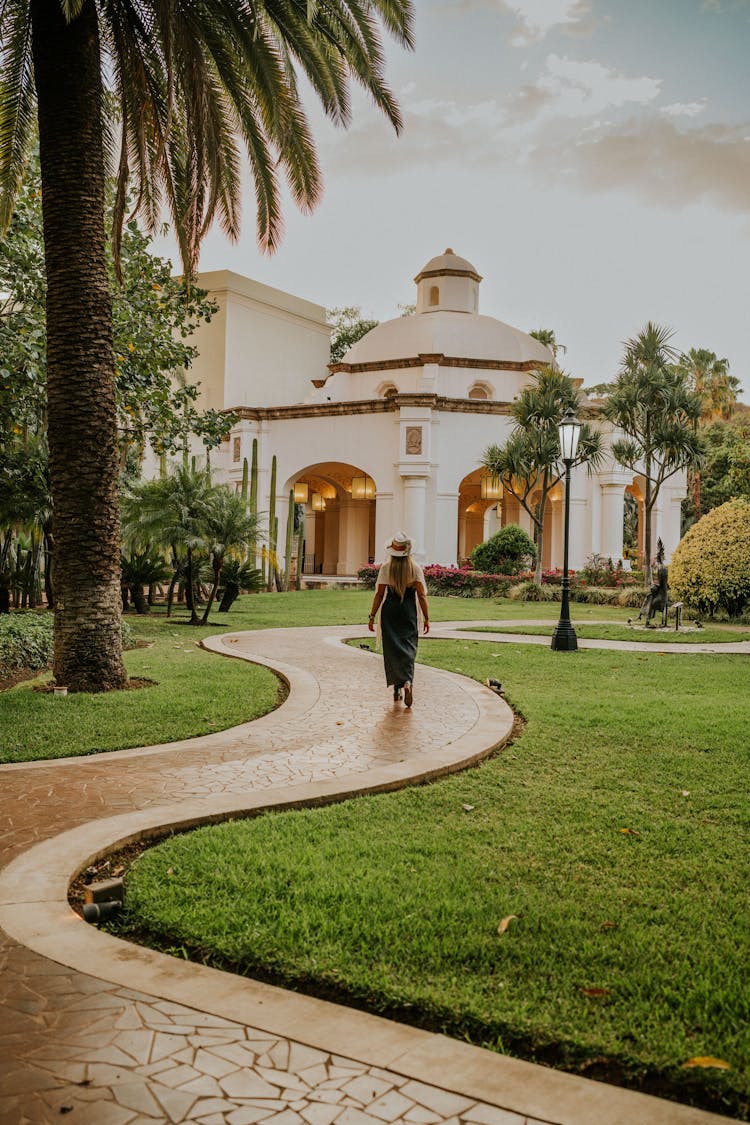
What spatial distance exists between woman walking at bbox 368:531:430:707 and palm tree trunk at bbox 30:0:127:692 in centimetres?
297

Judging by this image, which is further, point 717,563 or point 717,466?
point 717,466

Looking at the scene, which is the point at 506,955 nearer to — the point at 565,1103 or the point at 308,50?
the point at 565,1103

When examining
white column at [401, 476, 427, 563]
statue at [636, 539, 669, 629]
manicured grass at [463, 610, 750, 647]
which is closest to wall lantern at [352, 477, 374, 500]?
white column at [401, 476, 427, 563]

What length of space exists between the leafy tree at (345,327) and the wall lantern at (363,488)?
17.3m

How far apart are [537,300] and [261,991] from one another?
5102cm

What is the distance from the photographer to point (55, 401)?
28.4 feet

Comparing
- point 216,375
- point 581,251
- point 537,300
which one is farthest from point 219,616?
point 537,300

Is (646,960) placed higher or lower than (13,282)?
lower

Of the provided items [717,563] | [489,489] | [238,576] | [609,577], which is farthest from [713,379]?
[238,576]

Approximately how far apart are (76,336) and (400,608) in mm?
4346

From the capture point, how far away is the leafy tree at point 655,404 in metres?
23.1

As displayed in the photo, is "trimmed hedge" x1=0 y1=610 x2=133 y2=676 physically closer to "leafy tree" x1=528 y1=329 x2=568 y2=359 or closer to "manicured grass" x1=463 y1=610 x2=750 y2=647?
"manicured grass" x1=463 y1=610 x2=750 y2=647

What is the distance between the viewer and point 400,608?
8164 mm

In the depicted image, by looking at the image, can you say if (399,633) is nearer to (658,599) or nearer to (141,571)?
(658,599)
